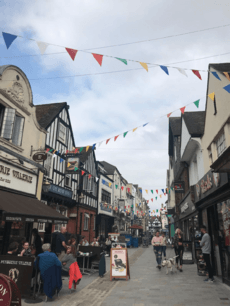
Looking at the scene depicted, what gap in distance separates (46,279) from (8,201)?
3818 millimetres

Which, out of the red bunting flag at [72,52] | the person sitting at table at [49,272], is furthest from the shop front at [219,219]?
the red bunting flag at [72,52]

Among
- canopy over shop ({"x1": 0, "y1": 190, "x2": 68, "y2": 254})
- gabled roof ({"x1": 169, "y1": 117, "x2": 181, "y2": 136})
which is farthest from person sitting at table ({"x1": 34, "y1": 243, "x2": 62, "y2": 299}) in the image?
gabled roof ({"x1": 169, "y1": 117, "x2": 181, "y2": 136})

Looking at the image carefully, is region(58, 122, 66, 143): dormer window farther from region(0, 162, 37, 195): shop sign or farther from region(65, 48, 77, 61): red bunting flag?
region(65, 48, 77, 61): red bunting flag

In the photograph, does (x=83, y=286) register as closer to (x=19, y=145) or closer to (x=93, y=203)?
(x=19, y=145)

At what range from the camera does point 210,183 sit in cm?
880

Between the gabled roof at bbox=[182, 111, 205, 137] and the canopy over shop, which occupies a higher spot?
the gabled roof at bbox=[182, 111, 205, 137]

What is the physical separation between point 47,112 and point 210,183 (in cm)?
1350

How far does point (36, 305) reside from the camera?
218 inches

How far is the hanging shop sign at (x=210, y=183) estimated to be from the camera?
7.30 m

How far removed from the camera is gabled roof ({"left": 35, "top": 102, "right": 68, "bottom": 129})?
17.1 metres

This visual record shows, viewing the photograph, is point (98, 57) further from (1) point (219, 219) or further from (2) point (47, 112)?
(2) point (47, 112)

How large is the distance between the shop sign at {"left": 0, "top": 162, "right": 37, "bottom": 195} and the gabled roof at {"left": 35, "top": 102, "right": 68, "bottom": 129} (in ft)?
17.8

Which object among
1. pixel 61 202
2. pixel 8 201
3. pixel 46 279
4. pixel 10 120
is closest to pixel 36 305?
pixel 46 279

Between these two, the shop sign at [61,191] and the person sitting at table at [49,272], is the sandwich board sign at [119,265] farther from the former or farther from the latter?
the shop sign at [61,191]
